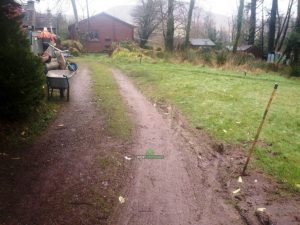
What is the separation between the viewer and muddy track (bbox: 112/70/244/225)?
495cm

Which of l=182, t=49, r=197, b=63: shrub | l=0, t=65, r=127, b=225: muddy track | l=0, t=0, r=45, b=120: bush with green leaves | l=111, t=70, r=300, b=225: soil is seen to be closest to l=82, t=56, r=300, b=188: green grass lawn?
l=111, t=70, r=300, b=225: soil

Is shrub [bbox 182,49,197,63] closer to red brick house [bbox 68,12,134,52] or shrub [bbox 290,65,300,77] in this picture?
shrub [bbox 290,65,300,77]

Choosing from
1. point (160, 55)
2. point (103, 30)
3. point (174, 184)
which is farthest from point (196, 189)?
point (103, 30)

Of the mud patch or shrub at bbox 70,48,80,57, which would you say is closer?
the mud patch

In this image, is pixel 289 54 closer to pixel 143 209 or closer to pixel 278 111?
pixel 278 111

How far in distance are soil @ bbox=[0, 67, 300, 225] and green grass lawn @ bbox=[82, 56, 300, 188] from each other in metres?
0.56

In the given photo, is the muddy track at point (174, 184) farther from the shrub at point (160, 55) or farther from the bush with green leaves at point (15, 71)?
the shrub at point (160, 55)

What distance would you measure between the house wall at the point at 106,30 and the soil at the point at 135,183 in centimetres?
3388

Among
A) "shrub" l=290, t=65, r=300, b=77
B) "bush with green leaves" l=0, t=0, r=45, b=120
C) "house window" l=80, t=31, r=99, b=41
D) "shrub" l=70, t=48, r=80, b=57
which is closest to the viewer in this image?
"bush with green leaves" l=0, t=0, r=45, b=120

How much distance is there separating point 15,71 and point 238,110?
6735mm

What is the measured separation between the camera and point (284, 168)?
21.8 ft

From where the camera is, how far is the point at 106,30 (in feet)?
136

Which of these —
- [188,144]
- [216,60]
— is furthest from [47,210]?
[216,60]

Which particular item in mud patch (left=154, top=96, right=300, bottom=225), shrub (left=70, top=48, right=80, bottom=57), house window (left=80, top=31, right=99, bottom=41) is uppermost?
house window (left=80, top=31, right=99, bottom=41)
